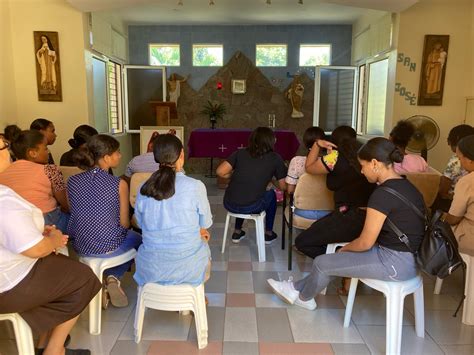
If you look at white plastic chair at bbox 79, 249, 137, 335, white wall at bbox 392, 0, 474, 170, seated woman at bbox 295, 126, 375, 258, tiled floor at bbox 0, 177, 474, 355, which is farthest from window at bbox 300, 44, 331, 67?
white plastic chair at bbox 79, 249, 137, 335

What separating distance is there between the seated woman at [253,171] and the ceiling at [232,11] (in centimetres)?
250

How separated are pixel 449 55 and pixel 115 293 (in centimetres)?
450

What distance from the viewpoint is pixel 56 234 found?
1606 mm

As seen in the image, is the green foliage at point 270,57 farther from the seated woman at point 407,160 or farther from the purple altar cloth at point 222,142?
the seated woman at point 407,160

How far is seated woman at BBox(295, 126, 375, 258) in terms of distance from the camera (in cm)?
238

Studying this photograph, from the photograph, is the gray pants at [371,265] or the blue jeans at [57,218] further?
the blue jeans at [57,218]

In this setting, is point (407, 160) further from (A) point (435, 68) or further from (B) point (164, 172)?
(A) point (435, 68)

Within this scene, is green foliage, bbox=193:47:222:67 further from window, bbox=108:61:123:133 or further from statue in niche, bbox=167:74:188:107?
window, bbox=108:61:123:133

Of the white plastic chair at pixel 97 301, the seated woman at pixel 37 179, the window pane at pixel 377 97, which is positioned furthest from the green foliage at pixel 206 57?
the white plastic chair at pixel 97 301

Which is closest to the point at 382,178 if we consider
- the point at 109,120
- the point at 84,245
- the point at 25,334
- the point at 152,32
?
the point at 84,245

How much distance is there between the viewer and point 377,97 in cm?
609

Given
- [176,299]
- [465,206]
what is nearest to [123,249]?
[176,299]

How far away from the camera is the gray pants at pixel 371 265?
186 cm

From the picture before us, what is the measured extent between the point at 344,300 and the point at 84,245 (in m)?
1.61
